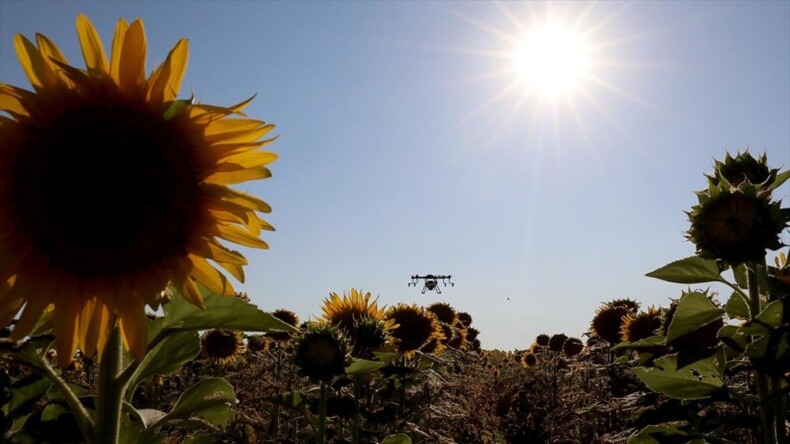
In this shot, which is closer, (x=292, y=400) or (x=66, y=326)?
(x=66, y=326)

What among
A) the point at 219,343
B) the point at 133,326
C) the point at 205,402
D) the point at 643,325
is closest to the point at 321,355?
the point at 205,402

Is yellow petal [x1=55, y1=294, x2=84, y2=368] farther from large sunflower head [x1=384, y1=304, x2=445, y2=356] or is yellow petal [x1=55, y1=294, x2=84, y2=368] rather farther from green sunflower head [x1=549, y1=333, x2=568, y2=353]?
green sunflower head [x1=549, y1=333, x2=568, y2=353]

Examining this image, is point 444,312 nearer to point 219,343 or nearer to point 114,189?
point 219,343

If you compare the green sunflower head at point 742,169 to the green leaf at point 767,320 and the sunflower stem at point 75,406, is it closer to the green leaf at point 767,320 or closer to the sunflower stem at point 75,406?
the green leaf at point 767,320

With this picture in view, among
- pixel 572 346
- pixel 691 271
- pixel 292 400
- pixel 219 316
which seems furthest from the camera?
pixel 572 346

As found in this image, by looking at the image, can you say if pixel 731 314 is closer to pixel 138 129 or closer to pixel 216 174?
pixel 216 174

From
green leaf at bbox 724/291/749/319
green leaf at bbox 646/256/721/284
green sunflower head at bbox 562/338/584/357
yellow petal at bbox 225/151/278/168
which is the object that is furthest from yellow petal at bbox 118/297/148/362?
green sunflower head at bbox 562/338/584/357

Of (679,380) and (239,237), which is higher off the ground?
(239,237)
